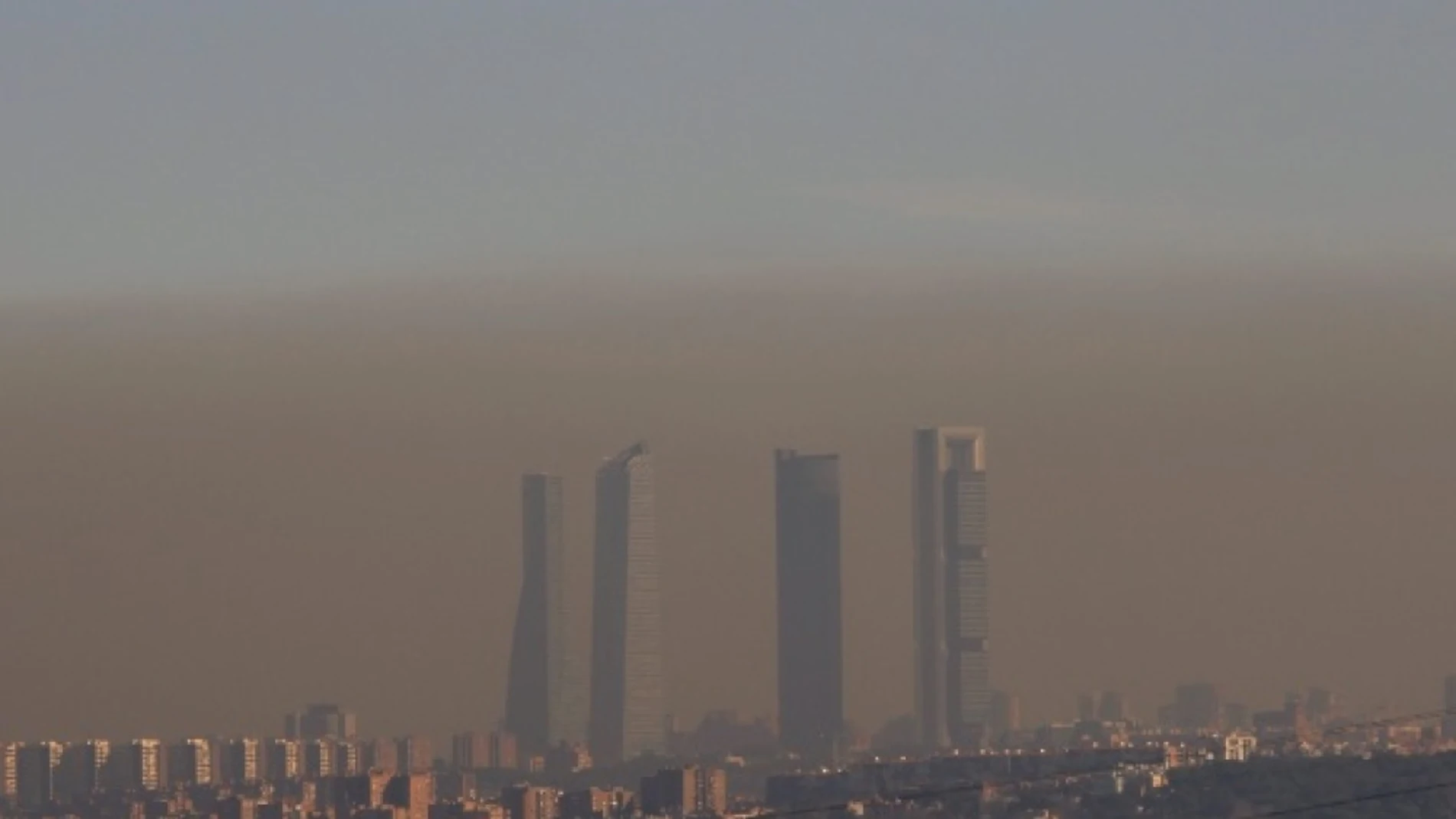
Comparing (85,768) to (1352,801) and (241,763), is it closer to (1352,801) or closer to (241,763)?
(241,763)

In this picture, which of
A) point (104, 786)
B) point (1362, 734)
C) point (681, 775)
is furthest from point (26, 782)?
point (1362, 734)

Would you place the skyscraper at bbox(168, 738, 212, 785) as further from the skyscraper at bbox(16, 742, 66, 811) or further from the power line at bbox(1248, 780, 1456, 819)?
the power line at bbox(1248, 780, 1456, 819)

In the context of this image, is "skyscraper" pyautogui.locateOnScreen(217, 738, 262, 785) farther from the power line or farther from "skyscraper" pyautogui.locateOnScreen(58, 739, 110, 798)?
the power line

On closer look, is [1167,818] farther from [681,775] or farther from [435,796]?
[435,796]

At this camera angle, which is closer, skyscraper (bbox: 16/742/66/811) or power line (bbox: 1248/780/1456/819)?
power line (bbox: 1248/780/1456/819)

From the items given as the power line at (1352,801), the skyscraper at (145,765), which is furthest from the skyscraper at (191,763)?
the power line at (1352,801)

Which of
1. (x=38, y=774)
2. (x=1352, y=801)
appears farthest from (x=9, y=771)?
(x=1352, y=801)

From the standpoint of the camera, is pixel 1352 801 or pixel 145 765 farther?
pixel 145 765

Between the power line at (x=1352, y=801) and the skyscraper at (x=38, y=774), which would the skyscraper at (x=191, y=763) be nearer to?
the skyscraper at (x=38, y=774)

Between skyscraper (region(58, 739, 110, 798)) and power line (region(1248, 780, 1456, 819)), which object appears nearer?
power line (region(1248, 780, 1456, 819))

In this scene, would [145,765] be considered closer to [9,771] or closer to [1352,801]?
[9,771]

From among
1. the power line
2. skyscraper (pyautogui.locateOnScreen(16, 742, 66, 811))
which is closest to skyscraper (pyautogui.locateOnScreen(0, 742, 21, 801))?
skyscraper (pyautogui.locateOnScreen(16, 742, 66, 811))

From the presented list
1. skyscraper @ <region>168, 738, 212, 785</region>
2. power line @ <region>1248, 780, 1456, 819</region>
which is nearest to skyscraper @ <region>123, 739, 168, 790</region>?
skyscraper @ <region>168, 738, 212, 785</region>
